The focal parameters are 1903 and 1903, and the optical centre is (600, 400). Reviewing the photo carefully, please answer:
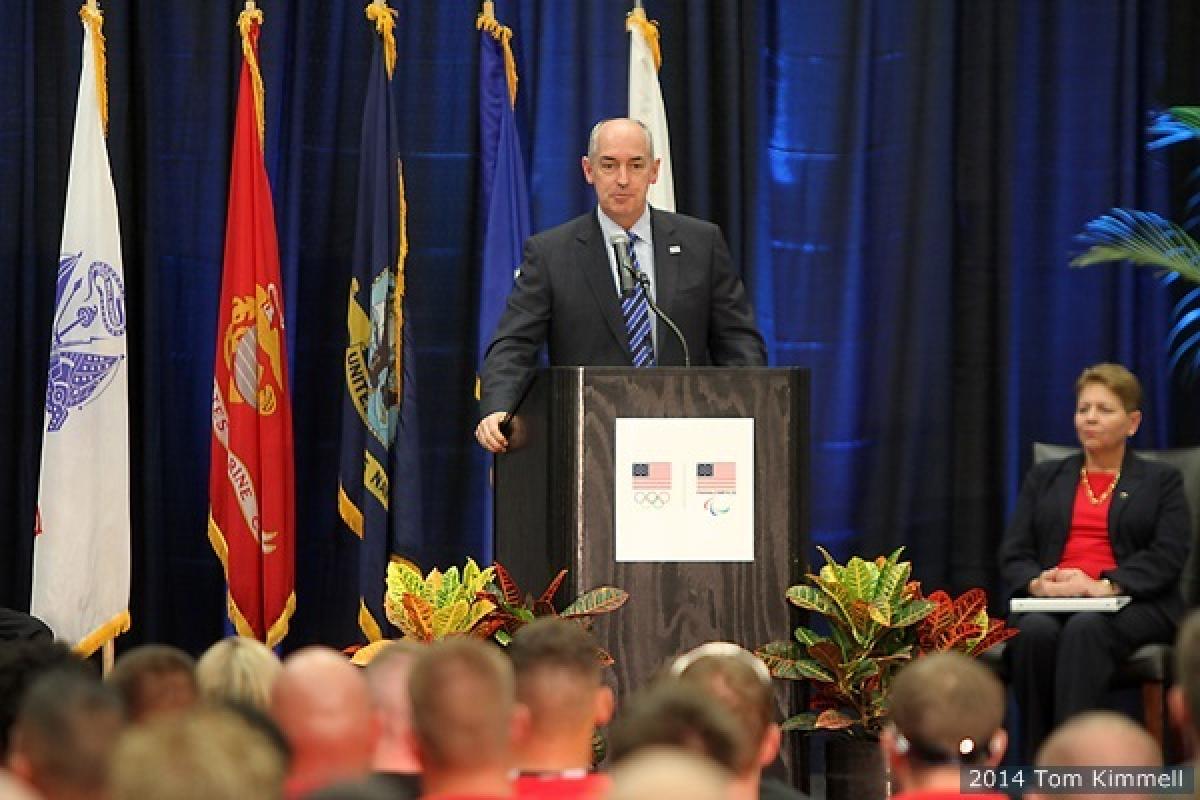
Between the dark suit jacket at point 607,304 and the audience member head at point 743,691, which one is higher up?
the dark suit jacket at point 607,304

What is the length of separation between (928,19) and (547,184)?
158cm

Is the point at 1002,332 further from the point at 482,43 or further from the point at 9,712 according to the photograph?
the point at 9,712

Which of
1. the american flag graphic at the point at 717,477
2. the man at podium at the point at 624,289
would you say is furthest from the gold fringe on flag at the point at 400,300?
the american flag graphic at the point at 717,477

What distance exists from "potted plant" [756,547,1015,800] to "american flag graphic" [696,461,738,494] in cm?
42

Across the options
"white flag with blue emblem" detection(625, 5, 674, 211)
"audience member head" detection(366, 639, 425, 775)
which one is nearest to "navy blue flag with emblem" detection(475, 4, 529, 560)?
"white flag with blue emblem" detection(625, 5, 674, 211)

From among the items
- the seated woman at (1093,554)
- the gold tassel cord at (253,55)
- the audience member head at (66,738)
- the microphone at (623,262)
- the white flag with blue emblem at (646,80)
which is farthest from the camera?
the white flag with blue emblem at (646,80)

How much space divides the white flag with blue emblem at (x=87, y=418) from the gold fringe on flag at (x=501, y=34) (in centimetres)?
139

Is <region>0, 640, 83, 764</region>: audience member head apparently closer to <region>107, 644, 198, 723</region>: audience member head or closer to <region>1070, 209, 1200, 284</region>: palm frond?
<region>107, 644, 198, 723</region>: audience member head

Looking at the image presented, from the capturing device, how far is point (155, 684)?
294 cm

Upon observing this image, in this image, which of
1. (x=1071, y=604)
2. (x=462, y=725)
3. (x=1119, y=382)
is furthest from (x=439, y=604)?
(x=462, y=725)

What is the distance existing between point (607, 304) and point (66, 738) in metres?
2.96

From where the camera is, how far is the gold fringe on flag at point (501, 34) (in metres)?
7.05

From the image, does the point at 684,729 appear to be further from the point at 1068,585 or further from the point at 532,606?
the point at 1068,585

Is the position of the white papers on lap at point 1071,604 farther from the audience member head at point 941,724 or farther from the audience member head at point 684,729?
the audience member head at point 684,729
